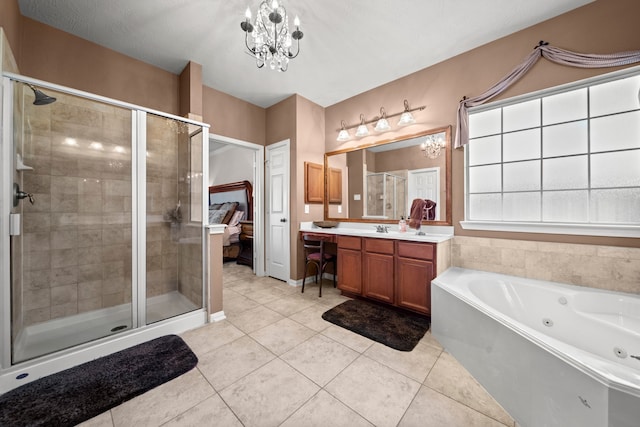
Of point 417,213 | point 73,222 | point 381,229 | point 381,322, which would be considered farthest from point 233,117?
point 381,322

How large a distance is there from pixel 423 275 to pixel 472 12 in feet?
8.03

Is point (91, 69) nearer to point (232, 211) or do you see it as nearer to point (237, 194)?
point (232, 211)

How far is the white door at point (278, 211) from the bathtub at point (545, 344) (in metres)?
2.25

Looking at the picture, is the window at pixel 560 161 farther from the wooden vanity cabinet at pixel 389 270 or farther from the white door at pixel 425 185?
the wooden vanity cabinet at pixel 389 270

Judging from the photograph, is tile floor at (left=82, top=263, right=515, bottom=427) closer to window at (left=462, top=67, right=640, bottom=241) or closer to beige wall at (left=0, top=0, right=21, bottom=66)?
window at (left=462, top=67, right=640, bottom=241)

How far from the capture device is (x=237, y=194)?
222 inches

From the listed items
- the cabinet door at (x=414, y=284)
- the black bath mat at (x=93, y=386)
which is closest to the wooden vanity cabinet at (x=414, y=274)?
the cabinet door at (x=414, y=284)

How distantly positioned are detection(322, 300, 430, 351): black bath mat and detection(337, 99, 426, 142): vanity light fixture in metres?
2.29

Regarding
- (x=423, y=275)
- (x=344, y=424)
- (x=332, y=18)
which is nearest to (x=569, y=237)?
(x=423, y=275)

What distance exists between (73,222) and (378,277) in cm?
310

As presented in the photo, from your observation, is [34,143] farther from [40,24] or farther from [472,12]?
[472,12]

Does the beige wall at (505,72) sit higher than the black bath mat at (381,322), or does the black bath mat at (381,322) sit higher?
the beige wall at (505,72)

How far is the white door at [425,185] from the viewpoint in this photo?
281 cm

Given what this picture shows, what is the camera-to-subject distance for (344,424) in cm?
127
